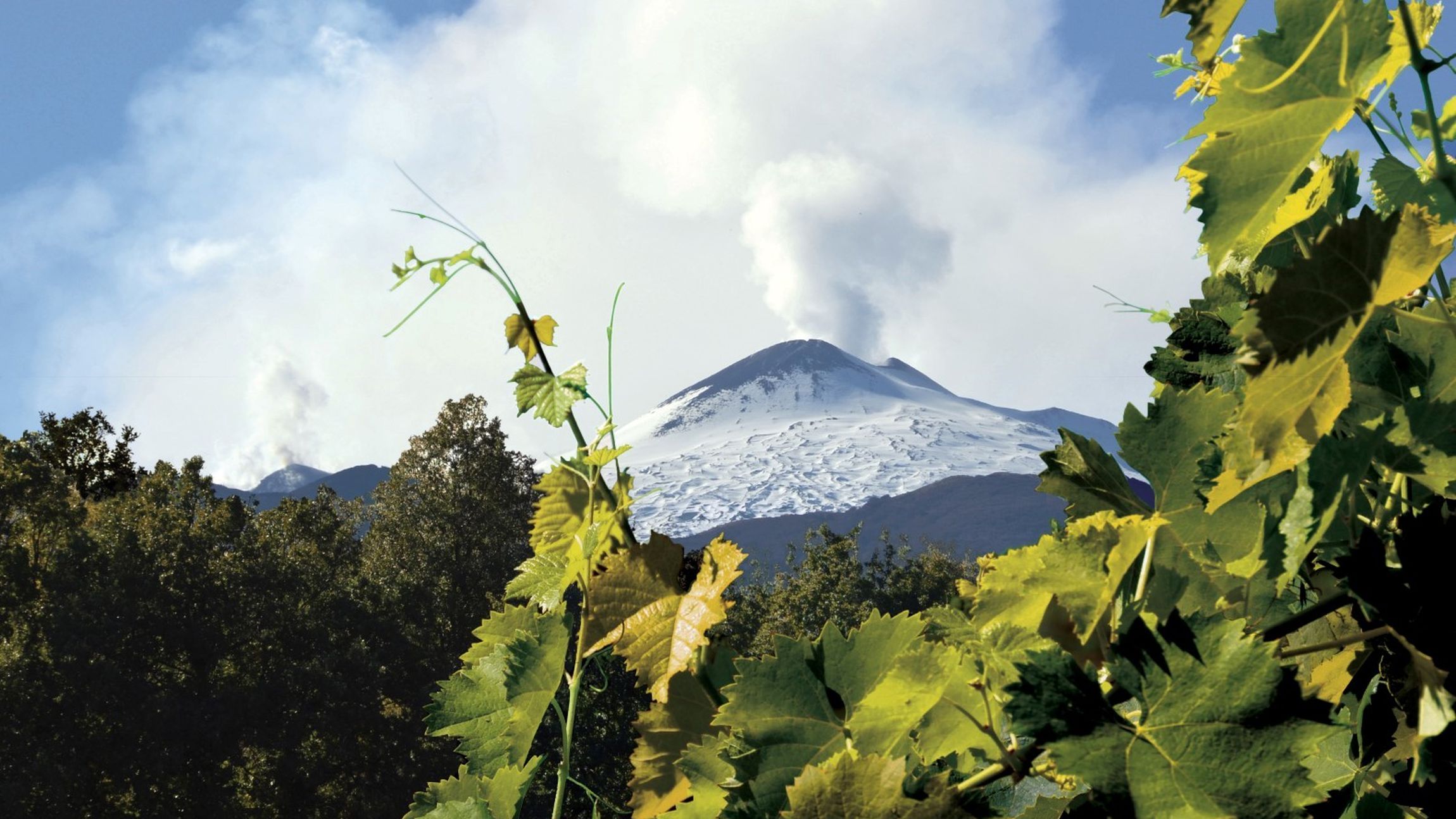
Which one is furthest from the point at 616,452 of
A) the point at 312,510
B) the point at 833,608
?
the point at 833,608

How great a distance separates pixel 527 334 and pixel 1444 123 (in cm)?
56

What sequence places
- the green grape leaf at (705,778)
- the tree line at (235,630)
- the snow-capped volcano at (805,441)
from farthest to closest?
the snow-capped volcano at (805,441), the tree line at (235,630), the green grape leaf at (705,778)

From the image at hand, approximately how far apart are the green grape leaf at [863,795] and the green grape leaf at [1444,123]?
17.4 inches

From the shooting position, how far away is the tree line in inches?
611

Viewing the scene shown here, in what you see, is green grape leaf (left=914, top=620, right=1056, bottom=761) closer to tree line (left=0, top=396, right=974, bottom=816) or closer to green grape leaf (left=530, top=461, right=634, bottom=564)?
green grape leaf (left=530, top=461, right=634, bottom=564)

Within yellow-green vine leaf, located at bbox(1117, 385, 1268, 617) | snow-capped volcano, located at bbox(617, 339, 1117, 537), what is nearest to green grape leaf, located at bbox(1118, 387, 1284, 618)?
yellow-green vine leaf, located at bbox(1117, 385, 1268, 617)

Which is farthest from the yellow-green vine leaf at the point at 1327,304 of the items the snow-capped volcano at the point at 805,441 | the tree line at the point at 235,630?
the snow-capped volcano at the point at 805,441

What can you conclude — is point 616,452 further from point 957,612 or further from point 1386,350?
point 1386,350

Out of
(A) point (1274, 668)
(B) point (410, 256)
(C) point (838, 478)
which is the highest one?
(C) point (838, 478)

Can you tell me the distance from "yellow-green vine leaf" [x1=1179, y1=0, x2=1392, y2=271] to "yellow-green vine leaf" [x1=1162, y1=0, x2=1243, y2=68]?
33mm

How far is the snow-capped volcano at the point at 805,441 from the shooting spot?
116812 mm

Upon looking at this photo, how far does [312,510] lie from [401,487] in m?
2.77

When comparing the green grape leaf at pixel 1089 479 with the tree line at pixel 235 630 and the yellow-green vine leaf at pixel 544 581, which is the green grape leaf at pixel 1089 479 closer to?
the yellow-green vine leaf at pixel 544 581

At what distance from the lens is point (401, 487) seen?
2325 centimetres
